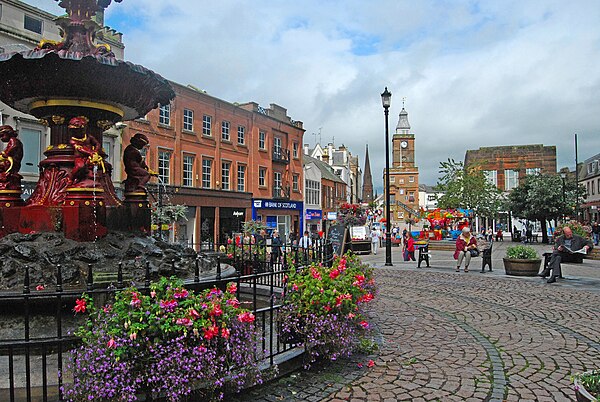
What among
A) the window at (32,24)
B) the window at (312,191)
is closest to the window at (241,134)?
the window at (312,191)

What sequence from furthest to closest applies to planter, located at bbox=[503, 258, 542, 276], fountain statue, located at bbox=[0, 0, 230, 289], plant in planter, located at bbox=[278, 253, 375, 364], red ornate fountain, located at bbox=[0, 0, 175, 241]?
planter, located at bbox=[503, 258, 542, 276] < red ornate fountain, located at bbox=[0, 0, 175, 241] < fountain statue, located at bbox=[0, 0, 230, 289] < plant in planter, located at bbox=[278, 253, 375, 364]

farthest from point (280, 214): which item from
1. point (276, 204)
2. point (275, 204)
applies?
point (275, 204)

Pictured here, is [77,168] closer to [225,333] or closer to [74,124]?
[74,124]

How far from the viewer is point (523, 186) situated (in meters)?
44.4

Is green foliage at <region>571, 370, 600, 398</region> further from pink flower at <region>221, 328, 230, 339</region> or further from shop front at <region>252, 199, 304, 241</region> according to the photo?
shop front at <region>252, 199, 304, 241</region>

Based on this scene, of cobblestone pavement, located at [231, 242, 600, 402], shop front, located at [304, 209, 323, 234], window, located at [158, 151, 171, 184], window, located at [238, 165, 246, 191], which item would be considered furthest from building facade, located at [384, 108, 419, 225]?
cobblestone pavement, located at [231, 242, 600, 402]

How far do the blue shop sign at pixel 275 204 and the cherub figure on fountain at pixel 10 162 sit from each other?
30.0m

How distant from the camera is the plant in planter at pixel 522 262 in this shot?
15.2m

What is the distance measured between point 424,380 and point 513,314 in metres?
4.75

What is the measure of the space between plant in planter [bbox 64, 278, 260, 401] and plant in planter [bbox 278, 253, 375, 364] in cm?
148

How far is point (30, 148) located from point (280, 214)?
74.1ft

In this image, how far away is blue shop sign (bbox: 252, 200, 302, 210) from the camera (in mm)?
37713

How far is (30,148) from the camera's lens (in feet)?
73.9

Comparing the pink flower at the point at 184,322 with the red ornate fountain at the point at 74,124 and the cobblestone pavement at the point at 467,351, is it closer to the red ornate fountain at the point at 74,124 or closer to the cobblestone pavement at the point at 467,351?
the cobblestone pavement at the point at 467,351
